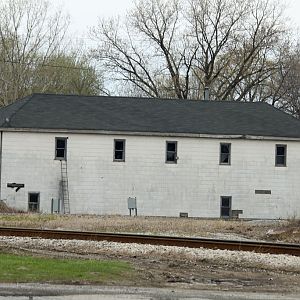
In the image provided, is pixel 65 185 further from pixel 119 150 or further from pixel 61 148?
pixel 119 150

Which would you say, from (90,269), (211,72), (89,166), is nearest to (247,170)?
(89,166)

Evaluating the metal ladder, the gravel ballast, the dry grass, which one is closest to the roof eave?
the metal ladder

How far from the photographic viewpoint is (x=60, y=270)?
16.5m

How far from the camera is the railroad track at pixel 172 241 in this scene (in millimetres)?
22641

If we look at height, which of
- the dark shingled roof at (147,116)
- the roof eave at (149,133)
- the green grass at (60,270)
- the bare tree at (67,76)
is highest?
the bare tree at (67,76)

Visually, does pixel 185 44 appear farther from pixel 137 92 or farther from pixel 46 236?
pixel 46 236

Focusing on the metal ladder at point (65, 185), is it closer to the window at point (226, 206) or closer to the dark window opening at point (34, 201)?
the dark window opening at point (34, 201)

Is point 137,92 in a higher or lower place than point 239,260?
higher

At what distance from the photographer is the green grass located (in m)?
15.4

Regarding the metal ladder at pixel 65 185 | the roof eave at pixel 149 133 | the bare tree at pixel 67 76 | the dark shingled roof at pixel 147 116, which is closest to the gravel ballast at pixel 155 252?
the metal ladder at pixel 65 185

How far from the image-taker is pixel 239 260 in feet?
66.1

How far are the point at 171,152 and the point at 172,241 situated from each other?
2526 centimetres

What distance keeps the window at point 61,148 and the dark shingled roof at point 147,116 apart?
0.78m

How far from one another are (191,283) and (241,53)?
5678 centimetres
